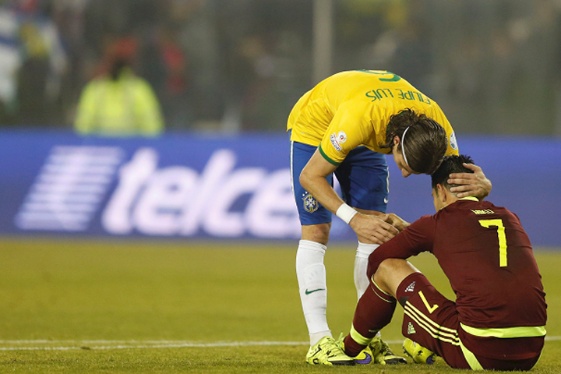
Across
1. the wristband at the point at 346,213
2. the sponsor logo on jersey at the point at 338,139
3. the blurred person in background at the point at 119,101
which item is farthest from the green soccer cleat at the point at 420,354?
the blurred person in background at the point at 119,101

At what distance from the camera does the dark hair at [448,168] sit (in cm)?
549

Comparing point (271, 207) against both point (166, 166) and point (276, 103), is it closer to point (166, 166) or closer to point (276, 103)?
point (166, 166)

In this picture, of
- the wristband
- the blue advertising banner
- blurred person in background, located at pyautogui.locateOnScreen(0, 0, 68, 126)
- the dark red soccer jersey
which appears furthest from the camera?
blurred person in background, located at pyautogui.locateOnScreen(0, 0, 68, 126)

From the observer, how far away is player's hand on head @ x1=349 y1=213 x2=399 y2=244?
18.7 ft

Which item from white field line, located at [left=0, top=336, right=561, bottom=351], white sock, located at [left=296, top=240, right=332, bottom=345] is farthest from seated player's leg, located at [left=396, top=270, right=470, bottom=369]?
white field line, located at [left=0, top=336, right=561, bottom=351]

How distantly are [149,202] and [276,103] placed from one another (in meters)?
3.19

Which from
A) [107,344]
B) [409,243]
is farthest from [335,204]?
[107,344]

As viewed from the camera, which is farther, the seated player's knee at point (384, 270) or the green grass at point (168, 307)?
the green grass at point (168, 307)

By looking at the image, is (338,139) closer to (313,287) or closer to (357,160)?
(357,160)

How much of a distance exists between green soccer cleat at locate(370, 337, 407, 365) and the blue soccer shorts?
766mm

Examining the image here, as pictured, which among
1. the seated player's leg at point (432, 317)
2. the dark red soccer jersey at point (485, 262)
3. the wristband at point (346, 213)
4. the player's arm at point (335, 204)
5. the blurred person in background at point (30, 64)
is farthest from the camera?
the blurred person in background at point (30, 64)

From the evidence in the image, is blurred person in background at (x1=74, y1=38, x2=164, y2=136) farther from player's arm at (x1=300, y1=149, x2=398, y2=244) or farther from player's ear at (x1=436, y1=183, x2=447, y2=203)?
player's ear at (x1=436, y1=183, x2=447, y2=203)

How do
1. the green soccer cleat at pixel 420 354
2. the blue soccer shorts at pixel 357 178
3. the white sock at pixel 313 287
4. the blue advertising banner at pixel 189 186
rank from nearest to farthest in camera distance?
the green soccer cleat at pixel 420 354 → the white sock at pixel 313 287 → the blue soccer shorts at pixel 357 178 → the blue advertising banner at pixel 189 186

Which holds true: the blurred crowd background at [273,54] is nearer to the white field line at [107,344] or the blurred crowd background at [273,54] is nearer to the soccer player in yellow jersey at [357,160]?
the white field line at [107,344]
